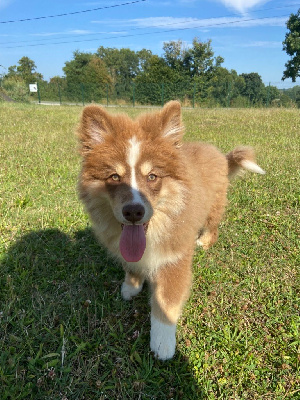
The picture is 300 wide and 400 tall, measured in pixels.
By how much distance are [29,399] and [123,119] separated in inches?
87.0

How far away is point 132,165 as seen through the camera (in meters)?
2.35

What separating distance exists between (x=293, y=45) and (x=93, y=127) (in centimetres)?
5003

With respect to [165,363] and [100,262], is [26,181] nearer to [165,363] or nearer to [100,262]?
[100,262]

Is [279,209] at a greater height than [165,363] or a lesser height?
greater

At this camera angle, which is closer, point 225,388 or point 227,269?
point 225,388

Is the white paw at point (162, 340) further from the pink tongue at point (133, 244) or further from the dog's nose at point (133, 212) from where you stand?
the dog's nose at point (133, 212)

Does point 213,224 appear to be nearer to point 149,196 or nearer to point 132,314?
point 132,314

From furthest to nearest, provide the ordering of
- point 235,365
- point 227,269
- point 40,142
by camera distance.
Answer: point 40,142, point 227,269, point 235,365

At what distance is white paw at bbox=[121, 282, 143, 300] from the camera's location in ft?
9.86

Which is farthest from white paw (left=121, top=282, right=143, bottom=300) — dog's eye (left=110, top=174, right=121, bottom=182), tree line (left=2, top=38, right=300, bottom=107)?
tree line (left=2, top=38, right=300, bottom=107)

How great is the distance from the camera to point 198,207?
2.90m

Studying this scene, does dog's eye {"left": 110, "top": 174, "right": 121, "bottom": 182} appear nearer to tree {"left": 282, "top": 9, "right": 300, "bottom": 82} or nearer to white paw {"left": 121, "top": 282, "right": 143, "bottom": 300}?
white paw {"left": 121, "top": 282, "right": 143, "bottom": 300}

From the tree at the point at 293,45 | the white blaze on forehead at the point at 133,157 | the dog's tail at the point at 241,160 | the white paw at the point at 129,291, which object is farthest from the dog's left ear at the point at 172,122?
the tree at the point at 293,45

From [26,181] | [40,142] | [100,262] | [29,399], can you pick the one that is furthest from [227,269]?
[40,142]
